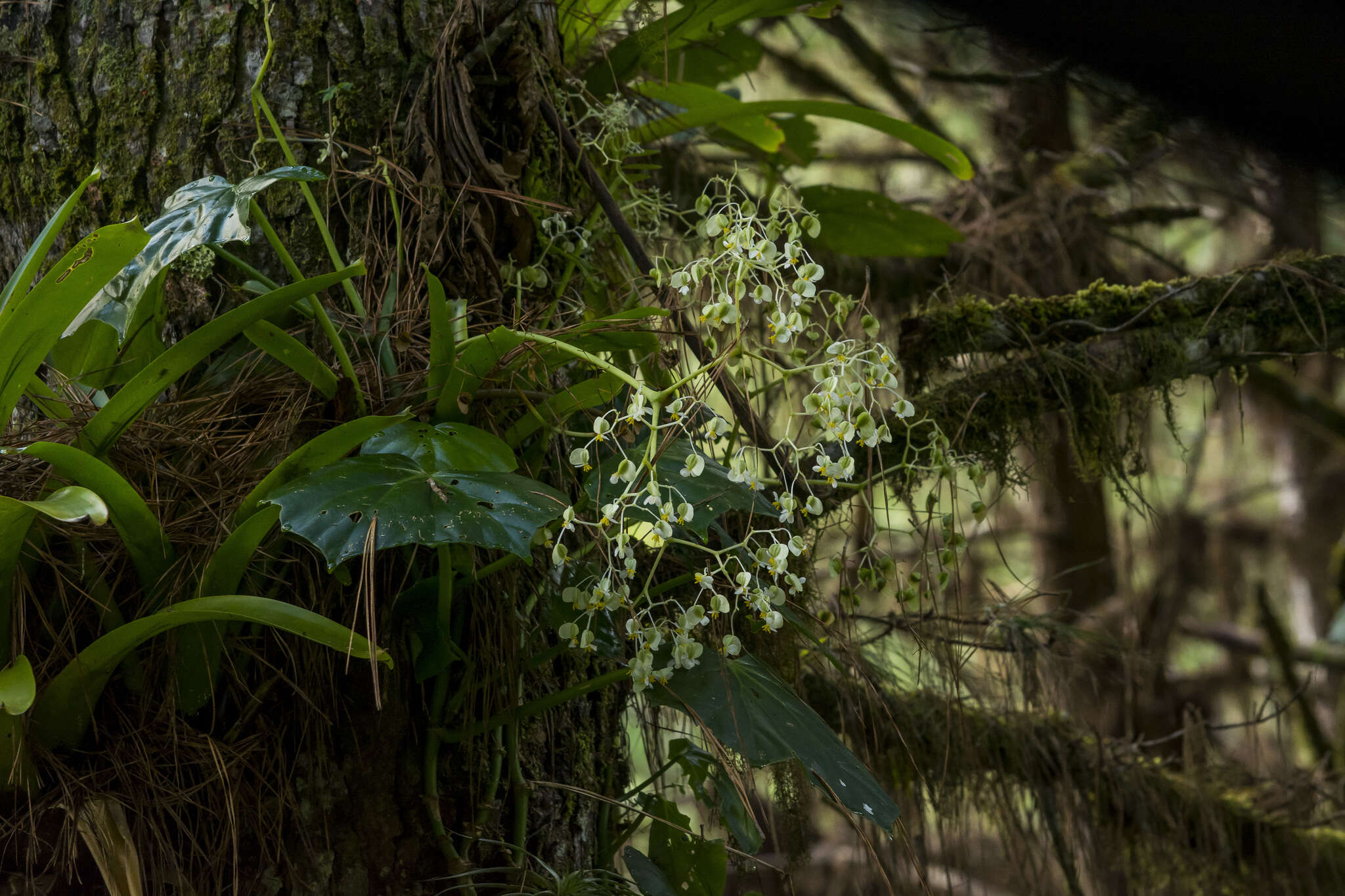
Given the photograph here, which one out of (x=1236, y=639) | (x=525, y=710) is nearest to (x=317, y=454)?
(x=525, y=710)

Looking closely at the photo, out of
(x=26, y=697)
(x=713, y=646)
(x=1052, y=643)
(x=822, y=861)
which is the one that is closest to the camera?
(x=26, y=697)

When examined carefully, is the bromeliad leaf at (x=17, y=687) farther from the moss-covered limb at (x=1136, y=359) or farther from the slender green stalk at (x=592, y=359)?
the moss-covered limb at (x=1136, y=359)

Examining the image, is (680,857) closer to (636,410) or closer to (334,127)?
(636,410)

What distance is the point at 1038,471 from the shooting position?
1603mm

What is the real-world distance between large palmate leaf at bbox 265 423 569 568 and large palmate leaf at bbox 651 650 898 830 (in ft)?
0.73

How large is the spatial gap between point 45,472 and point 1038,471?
1.43 metres

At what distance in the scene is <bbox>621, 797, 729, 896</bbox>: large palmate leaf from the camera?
112 centimetres

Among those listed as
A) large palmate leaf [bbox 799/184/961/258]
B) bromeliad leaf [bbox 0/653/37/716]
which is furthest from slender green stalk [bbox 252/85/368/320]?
large palmate leaf [bbox 799/184/961/258]

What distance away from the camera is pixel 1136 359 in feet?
4.98

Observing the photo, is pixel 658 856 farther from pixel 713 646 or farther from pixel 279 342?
pixel 279 342

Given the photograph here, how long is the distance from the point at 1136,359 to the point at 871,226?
569 mm

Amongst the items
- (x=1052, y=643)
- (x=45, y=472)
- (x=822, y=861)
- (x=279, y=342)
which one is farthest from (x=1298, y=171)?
(x=822, y=861)

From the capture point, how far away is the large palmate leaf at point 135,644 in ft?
2.38

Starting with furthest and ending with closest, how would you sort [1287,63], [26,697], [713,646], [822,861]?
[822,861], [713,646], [26,697], [1287,63]
